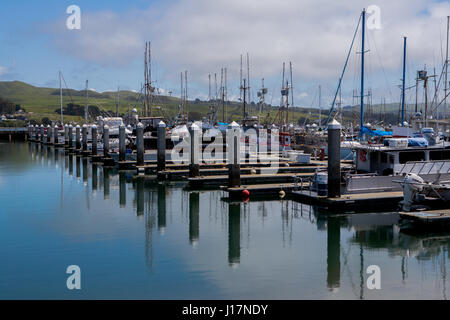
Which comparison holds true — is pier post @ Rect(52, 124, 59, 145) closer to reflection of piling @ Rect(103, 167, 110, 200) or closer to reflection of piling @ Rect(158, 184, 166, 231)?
reflection of piling @ Rect(103, 167, 110, 200)

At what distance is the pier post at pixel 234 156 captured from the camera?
25.9 metres

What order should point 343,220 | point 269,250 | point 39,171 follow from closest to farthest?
point 269,250
point 343,220
point 39,171

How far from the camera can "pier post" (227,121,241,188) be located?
25.9m

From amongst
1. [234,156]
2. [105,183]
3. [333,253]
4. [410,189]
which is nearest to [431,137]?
[410,189]

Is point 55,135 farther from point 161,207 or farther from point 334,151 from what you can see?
point 334,151

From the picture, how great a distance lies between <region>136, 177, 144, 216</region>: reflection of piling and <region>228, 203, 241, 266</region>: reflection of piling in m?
4.55

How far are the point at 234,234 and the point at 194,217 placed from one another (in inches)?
149

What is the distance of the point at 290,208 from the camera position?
960 inches

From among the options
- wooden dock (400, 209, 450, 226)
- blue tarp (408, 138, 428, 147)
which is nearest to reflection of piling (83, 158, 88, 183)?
blue tarp (408, 138, 428, 147)

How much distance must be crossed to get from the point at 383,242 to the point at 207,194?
13065 millimetres

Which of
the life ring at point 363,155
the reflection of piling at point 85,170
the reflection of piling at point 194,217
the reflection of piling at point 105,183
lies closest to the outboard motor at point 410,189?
the life ring at point 363,155

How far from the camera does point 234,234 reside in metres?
19.3
